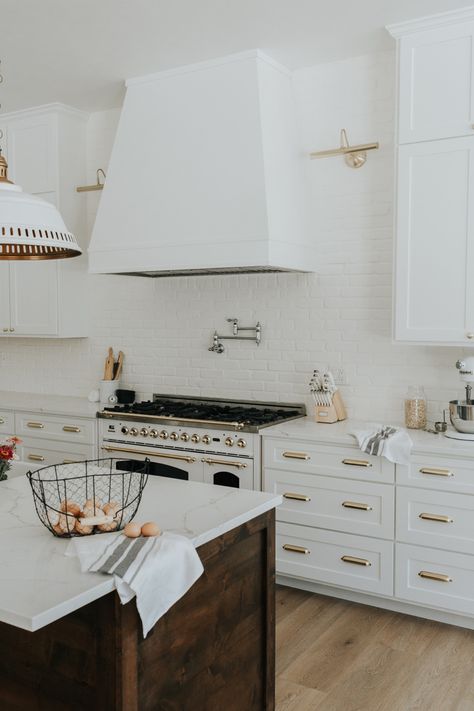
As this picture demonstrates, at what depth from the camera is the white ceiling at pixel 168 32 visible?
3551 mm

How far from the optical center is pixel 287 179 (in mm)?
4242

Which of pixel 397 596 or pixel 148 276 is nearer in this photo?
pixel 397 596

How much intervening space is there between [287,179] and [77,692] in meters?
3.16

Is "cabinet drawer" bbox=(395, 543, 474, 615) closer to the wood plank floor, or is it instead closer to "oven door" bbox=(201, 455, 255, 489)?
the wood plank floor

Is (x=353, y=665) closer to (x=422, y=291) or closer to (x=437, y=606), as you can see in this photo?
(x=437, y=606)

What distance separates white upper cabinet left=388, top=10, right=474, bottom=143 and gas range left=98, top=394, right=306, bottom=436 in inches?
70.9

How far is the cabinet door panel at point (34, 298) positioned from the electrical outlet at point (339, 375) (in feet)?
7.29

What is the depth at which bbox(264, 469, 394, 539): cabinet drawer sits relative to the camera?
3.73 meters

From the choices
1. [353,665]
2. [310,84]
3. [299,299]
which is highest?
[310,84]

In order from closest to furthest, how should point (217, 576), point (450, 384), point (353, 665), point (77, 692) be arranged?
point (77, 692) < point (217, 576) < point (353, 665) < point (450, 384)

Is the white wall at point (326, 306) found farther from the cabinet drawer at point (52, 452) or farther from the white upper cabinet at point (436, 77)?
the cabinet drawer at point (52, 452)

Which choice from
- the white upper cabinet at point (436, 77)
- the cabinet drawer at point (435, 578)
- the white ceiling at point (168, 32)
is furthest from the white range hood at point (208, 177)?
the cabinet drawer at point (435, 578)

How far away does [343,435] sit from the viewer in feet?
12.6

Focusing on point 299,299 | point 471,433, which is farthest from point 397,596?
point 299,299
